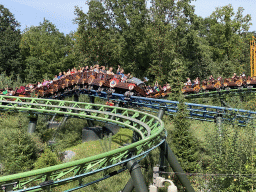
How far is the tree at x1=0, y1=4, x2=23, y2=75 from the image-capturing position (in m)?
31.5

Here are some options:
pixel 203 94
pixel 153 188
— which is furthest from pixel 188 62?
pixel 153 188

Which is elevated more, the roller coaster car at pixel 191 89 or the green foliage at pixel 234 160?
the roller coaster car at pixel 191 89

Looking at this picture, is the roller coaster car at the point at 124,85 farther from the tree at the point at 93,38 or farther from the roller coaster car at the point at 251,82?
the tree at the point at 93,38

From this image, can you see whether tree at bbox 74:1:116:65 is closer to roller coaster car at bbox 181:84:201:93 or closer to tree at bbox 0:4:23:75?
tree at bbox 0:4:23:75

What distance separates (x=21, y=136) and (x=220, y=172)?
9.71 meters

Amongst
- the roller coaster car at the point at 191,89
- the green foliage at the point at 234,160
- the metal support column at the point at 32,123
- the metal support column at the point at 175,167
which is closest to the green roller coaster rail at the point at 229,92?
the roller coaster car at the point at 191,89

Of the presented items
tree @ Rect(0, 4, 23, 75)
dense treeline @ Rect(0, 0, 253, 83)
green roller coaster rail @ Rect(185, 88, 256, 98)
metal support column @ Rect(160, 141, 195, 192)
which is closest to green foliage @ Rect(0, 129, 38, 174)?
metal support column @ Rect(160, 141, 195, 192)

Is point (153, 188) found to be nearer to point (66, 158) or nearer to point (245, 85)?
point (66, 158)

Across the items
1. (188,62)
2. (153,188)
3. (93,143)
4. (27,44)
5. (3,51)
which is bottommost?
(93,143)

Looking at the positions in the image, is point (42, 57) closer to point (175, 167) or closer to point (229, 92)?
point (229, 92)

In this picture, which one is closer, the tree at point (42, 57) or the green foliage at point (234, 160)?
the green foliage at point (234, 160)

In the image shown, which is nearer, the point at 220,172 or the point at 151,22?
the point at 220,172

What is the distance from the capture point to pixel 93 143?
49.3 feet

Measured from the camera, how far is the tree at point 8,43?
3145 cm
